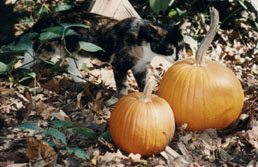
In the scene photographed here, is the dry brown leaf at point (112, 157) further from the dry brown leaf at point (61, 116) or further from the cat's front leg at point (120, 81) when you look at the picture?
the cat's front leg at point (120, 81)

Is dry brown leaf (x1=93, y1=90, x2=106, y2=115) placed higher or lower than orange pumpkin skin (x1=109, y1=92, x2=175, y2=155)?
lower

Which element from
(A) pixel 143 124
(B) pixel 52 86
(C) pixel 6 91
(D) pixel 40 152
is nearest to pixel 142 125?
(A) pixel 143 124

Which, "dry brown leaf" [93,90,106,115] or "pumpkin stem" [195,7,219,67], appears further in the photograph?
"dry brown leaf" [93,90,106,115]

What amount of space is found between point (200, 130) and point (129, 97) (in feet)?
2.44

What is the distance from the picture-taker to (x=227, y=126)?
314cm

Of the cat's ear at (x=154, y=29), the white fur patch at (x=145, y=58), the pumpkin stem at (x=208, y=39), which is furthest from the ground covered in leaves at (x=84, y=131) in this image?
the cat's ear at (x=154, y=29)

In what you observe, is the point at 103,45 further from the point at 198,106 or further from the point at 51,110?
the point at 198,106

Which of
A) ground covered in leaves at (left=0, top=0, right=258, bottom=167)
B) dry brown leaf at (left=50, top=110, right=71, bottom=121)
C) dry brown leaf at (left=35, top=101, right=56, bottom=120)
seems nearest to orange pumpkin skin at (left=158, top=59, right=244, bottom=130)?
ground covered in leaves at (left=0, top=0, right=258, bottom=167)

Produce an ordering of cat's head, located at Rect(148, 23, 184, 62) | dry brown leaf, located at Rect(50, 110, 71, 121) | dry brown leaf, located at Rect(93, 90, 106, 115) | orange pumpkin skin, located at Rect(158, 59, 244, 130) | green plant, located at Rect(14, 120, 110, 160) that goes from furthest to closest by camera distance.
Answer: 1. cat's head, located at Rect(148, 23, 184, 62)
2. dry brown leaf, located at Rect(93, 90, 106, 115)
3. dry brown leaf, located at Rect(50, 110, 71, 121)
4. orange pumpkin skin, located at Rect(158, 59, 244, 130)
5. green plant, located at Rect(14, 120, 110, 160)

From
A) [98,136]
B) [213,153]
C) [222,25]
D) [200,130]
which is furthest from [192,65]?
[222,25]

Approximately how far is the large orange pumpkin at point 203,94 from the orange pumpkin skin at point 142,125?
0.30 meters

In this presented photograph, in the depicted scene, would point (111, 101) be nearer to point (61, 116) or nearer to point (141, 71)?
point (141, 71)

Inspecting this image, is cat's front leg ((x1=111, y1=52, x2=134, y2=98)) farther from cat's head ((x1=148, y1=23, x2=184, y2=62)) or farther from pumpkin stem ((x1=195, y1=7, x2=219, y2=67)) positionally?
pumpkin stem ((x1=195, y1=7, x2=219, y2=67))

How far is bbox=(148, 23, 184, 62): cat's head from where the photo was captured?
3.72m
